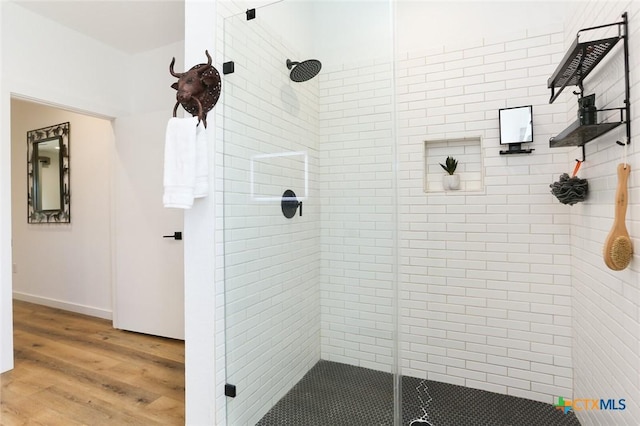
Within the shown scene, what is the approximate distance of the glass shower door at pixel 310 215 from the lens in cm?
171

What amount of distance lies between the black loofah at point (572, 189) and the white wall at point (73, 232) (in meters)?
3.74

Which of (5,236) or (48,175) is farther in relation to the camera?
(48,175)

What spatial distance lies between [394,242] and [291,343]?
868 millimetres

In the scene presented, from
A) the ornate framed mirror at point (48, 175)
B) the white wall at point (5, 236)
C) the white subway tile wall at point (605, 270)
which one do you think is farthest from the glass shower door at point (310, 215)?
the ornate framed mirror at point (48, 175)

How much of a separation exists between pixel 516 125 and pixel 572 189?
544 millimetres

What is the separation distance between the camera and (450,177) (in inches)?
84.7

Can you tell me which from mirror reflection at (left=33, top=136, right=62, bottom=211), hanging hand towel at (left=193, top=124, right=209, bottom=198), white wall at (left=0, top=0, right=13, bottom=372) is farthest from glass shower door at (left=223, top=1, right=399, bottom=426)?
mirror reflection at (left=33, top=136, right=62, bottom=211)

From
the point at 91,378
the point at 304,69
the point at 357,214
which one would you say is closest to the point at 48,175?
the point at 91,378

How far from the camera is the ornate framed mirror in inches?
150

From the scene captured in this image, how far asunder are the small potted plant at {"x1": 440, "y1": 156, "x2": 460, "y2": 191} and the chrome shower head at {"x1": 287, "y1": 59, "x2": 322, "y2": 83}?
1.04 metres

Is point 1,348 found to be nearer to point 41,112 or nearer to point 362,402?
point 362,402

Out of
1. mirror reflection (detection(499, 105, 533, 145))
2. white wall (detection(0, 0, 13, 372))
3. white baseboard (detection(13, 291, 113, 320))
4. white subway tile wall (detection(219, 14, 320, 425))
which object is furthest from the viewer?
white baseboard (detection(13, 291, 113, 320))

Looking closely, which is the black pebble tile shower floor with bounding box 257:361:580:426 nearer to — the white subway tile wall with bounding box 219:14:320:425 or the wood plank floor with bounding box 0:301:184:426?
the white subway tile wall with bounding box 219:14:320:425

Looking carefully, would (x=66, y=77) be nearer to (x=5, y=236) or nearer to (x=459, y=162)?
(x=5, y=236)
